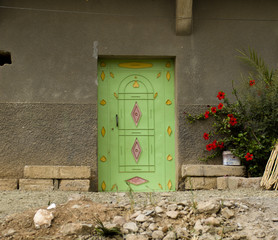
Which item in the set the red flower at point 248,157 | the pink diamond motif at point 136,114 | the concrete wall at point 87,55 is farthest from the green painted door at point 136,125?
the red flower at point 248,157

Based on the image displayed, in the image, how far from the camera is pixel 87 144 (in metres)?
6.29

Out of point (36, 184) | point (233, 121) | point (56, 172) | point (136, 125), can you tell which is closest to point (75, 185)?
point (56, 172)

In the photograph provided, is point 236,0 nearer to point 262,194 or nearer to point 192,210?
point 262,194

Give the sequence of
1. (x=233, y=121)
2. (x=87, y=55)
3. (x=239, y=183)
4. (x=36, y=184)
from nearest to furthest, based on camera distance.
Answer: (x=239, y=183)
(x=36, y=184)
(x=233, y=121)
(x=87, y=55)

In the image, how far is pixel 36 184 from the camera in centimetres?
601

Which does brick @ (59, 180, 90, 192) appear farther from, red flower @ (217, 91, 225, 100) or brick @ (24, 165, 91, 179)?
red flower @ (217, 91, 225, 100)

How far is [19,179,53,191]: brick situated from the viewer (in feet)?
19.6

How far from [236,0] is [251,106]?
5.61ft

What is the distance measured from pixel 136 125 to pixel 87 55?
125cm

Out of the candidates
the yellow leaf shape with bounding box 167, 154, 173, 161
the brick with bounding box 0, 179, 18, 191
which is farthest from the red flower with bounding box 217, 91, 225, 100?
the brick with bounding box 0, 179, 18, 191

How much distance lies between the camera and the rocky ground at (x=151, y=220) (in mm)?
3607

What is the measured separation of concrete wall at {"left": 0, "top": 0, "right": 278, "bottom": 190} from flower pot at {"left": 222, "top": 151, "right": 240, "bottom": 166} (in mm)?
399

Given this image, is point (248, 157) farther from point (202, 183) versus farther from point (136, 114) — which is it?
point (136, 114)

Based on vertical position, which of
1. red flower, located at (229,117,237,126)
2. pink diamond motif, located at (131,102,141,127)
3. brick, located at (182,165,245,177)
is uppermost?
pink diamond motif, located at (131,102,141,127)
